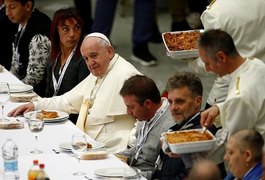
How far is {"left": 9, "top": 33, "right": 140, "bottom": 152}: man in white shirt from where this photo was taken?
6.21 m

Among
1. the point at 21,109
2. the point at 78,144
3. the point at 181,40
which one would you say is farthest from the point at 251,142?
the point at 21,109

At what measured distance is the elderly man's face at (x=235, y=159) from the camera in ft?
14.9

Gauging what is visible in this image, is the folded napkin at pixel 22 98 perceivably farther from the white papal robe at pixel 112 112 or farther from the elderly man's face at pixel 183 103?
the elderly man's face at pixel 183 103

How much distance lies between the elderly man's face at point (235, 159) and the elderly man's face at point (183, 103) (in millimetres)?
648

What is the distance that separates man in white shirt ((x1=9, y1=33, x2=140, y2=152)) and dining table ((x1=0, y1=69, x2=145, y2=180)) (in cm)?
28

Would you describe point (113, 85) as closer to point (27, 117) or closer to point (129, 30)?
point (27, 117)

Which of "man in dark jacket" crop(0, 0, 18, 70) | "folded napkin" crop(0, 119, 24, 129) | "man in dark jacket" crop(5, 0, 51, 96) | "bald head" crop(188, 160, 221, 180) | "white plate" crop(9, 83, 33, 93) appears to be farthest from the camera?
"man in dark jacket" crop(0, 0, 18, 70)

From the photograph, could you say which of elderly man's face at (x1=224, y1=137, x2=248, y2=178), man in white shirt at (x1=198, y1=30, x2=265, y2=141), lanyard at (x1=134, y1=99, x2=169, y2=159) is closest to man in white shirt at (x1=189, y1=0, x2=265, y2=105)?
lanyard at (x1=134, y1=99, x2=169, y2=159)

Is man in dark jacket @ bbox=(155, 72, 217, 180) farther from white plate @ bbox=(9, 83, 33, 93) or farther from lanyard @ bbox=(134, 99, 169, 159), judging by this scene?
white plate @ bbox=(9, 83, 33, 93)

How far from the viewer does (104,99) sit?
629 cm

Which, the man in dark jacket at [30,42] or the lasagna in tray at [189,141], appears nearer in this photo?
the lasagna in tray at [189,141]

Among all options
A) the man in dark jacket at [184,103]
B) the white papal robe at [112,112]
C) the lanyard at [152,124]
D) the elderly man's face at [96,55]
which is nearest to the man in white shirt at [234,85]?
the man in dark jacket at [184,103]

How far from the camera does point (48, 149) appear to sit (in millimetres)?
5461

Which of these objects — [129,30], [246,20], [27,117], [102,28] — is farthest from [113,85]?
[129,30]
